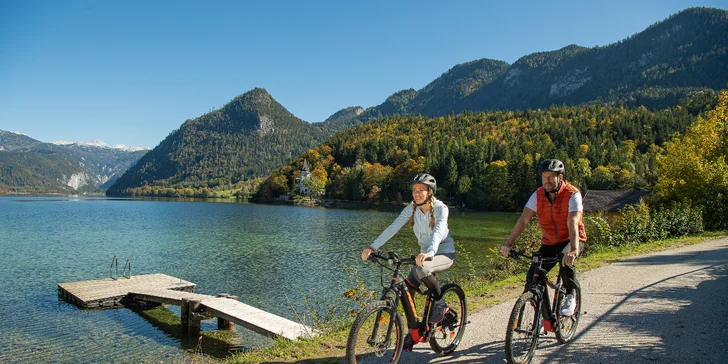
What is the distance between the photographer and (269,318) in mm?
13242

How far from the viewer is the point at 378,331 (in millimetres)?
5434

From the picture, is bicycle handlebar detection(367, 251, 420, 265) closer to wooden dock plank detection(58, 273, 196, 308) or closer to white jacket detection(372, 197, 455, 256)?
white jacket detection(372, 197, 455, 256)

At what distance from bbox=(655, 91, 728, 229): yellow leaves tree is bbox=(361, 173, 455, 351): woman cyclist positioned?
2765 centimetres

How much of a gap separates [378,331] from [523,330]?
1799mm

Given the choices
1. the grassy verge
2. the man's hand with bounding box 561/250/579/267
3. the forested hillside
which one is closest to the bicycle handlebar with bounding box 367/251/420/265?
the man's hand with bounding box 561/250/579/267

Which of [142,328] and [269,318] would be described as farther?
[142,328]

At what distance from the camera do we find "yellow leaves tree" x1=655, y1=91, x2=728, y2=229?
2662 centimetres

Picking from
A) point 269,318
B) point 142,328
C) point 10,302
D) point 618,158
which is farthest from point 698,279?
point 618,158

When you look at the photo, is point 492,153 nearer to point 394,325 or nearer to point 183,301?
point 183,301

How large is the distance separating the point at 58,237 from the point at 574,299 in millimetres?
47480

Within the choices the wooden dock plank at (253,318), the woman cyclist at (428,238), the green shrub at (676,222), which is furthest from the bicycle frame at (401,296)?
the green shrub at (676,222)

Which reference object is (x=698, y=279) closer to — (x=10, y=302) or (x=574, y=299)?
(x=574, y=299)

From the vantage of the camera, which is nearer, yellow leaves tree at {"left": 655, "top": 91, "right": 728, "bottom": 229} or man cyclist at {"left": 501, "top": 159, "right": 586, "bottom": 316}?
man cyclist at {"left": 501, "top": 159, "right": 586, "bottom": 316}

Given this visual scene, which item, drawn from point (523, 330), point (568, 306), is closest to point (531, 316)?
point (523, 330)
